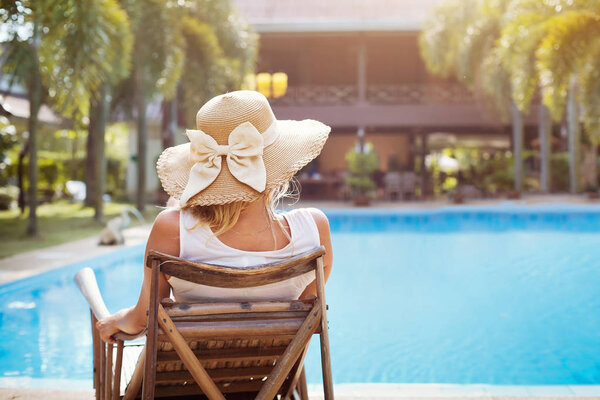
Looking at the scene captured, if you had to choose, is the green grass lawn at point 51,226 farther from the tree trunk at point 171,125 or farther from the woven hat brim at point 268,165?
the woven hat brim at point 268,165

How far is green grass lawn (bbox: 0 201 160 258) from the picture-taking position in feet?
26.2

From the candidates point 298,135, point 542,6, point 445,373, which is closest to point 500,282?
point 445,373

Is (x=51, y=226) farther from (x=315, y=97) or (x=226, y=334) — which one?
(x=315, y=97)

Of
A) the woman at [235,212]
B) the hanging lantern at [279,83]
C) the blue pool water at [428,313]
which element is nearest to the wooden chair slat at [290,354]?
the woman at [235,212]

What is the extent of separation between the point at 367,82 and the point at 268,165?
1948 cm

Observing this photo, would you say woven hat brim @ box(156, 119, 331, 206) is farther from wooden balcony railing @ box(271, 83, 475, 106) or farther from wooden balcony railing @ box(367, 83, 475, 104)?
wooden balcony railing @ box(367, 83, 475, 104)

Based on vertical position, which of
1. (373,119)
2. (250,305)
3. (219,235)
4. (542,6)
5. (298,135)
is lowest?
(250,305)

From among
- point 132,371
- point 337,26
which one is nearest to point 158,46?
point 337,26

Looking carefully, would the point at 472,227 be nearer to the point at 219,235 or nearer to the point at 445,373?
the point at 445,373

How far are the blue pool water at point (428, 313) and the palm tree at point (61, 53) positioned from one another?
7.23ft

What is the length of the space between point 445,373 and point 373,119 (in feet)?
47.1

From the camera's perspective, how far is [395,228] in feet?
37.1

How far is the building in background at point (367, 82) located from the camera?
1759cm

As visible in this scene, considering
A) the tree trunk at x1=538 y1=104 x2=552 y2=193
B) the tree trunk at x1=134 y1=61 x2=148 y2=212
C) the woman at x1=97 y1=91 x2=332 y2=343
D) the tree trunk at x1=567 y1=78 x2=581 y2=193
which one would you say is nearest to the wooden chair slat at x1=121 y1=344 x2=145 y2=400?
the woman at x1=97 y1=91 x2=332 y2=343
